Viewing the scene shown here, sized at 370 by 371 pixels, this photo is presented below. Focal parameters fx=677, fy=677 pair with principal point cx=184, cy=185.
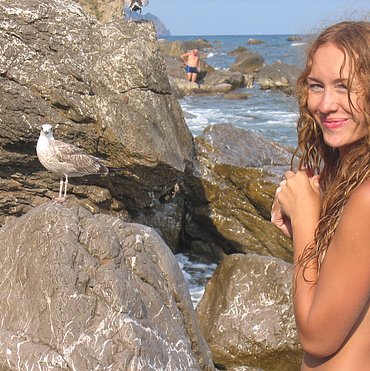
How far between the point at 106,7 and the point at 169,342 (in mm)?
25829

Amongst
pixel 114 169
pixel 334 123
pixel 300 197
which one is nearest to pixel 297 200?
pixel 300 197

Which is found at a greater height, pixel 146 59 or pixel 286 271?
pixel 146 59

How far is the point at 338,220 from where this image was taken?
1773 mm

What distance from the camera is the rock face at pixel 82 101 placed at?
747cm

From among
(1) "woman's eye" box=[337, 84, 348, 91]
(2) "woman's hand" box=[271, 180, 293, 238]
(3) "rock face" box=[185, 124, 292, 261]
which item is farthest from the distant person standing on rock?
(1) "woman's eye" box=[337, 84, 348, 91]

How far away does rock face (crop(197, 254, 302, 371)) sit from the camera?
6.80 meters

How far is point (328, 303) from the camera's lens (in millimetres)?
1765

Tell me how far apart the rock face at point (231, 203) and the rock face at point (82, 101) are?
68.7 inches

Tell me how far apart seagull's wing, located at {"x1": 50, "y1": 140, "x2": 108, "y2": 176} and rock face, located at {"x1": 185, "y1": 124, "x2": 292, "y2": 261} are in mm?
3334

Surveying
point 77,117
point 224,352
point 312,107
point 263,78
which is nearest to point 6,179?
point 77,117

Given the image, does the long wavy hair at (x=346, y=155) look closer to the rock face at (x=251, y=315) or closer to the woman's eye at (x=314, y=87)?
the woman's eye at (x=314, y=87)

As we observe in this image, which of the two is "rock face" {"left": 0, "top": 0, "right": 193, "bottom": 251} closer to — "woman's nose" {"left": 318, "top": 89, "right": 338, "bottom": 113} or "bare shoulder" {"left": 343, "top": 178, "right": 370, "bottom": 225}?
"woman's nose" {"left": 318, "top": 89, "right": 338, "bottom": 113}

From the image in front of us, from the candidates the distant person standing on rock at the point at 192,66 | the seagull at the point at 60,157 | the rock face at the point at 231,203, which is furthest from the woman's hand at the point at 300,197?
the distant person standing on rock at the point at 192,66

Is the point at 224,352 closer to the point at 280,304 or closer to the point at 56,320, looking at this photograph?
the point at 280,304
